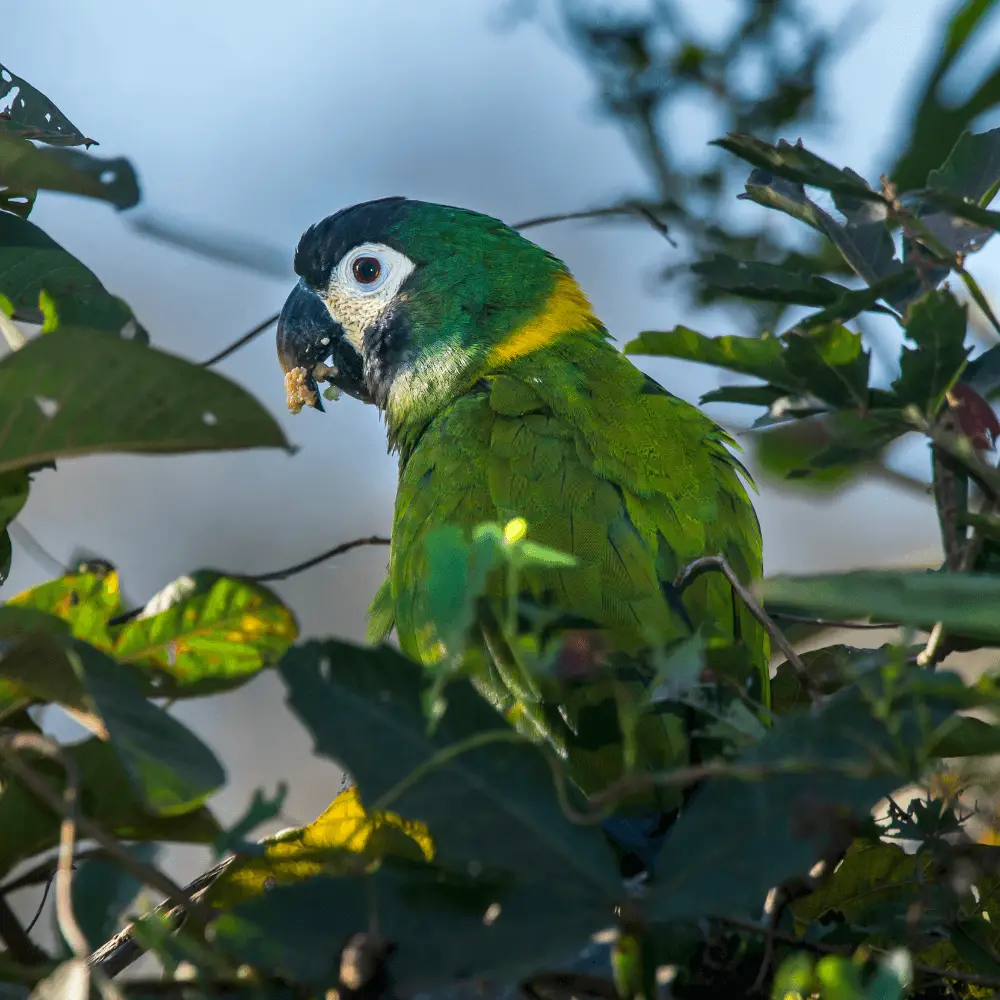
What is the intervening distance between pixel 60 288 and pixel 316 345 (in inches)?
47.2

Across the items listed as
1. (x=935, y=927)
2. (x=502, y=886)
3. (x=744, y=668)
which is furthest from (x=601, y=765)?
(x=502, y=886)

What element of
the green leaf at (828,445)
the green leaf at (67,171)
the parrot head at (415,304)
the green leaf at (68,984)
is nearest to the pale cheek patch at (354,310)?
the parrot head at (415,304)

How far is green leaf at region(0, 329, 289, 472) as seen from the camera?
27.7 inches

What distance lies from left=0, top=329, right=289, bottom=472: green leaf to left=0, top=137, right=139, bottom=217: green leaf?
28cm

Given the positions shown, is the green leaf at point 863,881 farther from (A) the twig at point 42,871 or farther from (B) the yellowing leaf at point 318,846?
(A) the twig at point 42,871

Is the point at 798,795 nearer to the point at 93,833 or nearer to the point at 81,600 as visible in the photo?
the point at 93,833

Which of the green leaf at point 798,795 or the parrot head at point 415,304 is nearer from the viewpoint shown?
the green leaf at point 798,795

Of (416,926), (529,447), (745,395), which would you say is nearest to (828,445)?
(745,395)

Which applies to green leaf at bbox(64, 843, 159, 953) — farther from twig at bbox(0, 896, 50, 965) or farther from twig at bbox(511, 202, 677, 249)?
twig at bbox(511, 202, 677, 249)

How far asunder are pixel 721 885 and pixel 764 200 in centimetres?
71

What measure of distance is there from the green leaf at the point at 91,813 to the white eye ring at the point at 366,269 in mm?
1419

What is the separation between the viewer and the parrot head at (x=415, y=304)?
196 centimetres

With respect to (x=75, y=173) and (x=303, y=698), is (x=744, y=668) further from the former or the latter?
(x=75, y=173)

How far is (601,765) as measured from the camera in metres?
1.21
